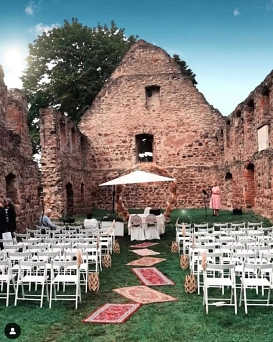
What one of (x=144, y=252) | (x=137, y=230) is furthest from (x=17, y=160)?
(x=144, y=252)

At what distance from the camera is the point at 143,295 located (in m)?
6.94

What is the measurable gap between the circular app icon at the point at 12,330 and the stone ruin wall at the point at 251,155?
34.3 feet

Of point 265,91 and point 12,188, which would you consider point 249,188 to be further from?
point 12,188

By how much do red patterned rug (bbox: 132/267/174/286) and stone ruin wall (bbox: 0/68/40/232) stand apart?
508cm

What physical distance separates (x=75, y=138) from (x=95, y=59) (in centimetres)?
1151

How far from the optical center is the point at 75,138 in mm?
21578

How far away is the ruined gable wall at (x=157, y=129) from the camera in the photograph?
22875 millimetres

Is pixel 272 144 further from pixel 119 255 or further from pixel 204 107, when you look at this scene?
pixel 204 107

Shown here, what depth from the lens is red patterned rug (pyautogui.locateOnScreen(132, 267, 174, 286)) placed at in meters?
7.72

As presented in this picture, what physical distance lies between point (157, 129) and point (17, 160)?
11404 millimetres

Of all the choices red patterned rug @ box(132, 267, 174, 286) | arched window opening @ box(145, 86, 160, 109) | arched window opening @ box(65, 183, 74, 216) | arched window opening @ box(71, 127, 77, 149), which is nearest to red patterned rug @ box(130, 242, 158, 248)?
red patterned rug @ box(132, 267, 174, 286)

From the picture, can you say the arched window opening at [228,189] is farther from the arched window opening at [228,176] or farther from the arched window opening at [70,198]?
the arched window opening at [70,198]

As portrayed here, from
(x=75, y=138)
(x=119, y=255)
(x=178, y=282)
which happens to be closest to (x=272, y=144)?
(x=119, y=255)

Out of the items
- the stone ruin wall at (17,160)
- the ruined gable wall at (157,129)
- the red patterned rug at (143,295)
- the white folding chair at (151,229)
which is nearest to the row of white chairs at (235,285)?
the red patterned rug at (143,295)
